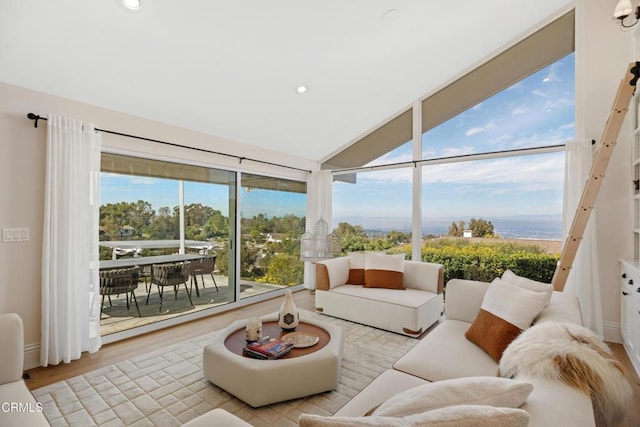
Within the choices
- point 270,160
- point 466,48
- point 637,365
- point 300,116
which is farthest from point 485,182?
point 270,160

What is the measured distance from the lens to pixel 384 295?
12.5 ft

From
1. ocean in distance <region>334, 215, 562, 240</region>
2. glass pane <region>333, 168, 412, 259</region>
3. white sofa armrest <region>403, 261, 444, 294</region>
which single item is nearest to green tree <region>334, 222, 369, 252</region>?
glass pane <region>333, 168, 412, 259</region>

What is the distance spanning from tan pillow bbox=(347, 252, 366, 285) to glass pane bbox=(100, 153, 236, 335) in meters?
1.76

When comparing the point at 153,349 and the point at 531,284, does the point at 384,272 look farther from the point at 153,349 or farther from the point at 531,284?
the point at 153,349

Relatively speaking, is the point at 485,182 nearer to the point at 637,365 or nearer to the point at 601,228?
the point at 601,228

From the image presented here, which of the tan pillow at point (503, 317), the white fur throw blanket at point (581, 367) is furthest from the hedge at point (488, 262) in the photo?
the white fur throw blanket at point (581, 367)

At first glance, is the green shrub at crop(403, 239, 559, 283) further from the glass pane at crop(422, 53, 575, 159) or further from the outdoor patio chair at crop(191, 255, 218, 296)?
the outdoor patio chair at crop(191, 255, 218, 296)

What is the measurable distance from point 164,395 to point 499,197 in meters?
4.35

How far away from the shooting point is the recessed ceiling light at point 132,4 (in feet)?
7.58

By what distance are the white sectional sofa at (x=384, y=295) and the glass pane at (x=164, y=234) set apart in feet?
4.97

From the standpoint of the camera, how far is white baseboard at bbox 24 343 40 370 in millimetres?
2727

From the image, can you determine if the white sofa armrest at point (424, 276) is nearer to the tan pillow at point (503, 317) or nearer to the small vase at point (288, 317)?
the tan pillow at point (503, 317)

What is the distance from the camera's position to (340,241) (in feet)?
18.6

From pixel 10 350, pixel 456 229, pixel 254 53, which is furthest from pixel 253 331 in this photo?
pixel 456 229
